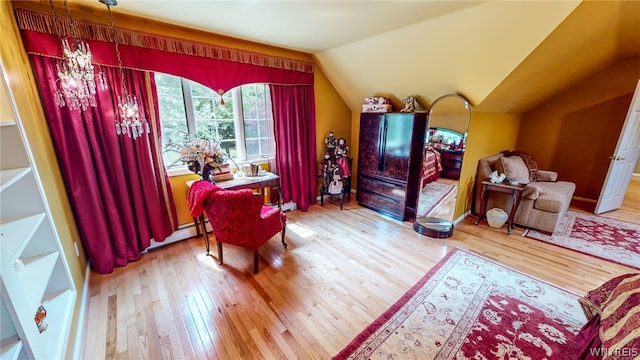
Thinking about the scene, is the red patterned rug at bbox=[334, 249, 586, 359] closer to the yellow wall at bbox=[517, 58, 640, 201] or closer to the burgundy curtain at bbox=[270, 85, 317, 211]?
the burgundy curtain at bbox=[270, 85, 317, 211]

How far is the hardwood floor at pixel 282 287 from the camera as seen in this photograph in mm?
1606

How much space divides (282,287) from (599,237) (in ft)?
12.4

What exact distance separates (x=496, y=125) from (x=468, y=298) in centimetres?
270

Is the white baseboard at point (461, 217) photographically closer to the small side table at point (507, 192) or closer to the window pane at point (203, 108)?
the small side table at point (507, 192)

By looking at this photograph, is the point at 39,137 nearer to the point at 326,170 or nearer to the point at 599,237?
the point at 326,170

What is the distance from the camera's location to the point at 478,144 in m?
3.19

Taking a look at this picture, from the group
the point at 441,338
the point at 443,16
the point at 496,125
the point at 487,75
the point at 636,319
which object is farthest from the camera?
the point at 496,125

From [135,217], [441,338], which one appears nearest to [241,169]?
[135,217]

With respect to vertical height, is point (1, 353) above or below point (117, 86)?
below

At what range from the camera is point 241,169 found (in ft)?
10.0

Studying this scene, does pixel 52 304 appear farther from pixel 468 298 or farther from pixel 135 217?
pixel 468 298

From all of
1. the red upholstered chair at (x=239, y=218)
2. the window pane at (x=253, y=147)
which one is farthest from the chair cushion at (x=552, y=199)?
the window pane at (x=253, y=147)

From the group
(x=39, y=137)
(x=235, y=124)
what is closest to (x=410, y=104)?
(x=235, y=124)

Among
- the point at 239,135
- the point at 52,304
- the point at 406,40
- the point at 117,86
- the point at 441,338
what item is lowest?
the point at 441,338
